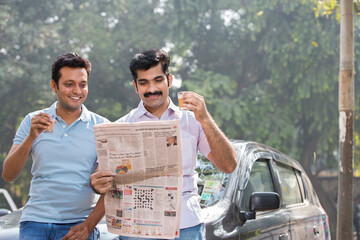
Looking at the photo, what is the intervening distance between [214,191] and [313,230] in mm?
1635

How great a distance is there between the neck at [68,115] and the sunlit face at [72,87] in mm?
33

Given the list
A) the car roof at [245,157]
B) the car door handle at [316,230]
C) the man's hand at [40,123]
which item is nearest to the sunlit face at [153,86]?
the man's hand at [40,123]

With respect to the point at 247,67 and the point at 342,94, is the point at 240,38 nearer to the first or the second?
the point at 247,67

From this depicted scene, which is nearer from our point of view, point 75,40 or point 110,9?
point 75,40

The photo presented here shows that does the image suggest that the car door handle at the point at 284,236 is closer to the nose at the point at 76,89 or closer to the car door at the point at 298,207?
the car door at the point at 298,207

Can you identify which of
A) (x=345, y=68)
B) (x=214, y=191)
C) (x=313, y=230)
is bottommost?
(x=313, y=230)

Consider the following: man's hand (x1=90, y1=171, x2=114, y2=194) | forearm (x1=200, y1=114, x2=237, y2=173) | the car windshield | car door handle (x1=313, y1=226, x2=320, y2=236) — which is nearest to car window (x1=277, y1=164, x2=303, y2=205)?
car door handle (x1=313, y1=226, x2=320, y2=236)

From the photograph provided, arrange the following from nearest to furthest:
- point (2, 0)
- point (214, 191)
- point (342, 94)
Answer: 1. point (214, 191)
2. point (342, 94)
3. point (2, 0)

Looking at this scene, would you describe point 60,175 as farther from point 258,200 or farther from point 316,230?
point 316,230

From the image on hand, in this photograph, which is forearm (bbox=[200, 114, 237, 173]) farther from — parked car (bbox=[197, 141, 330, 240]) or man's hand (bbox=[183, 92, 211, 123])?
parked car (bbox=[197, 141, 330, 240])

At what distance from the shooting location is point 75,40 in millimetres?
15781

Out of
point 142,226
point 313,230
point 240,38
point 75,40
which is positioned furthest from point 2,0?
point 142,226

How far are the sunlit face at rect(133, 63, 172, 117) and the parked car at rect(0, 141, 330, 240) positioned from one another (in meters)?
0.86

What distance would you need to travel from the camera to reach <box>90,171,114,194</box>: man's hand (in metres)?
2.39
